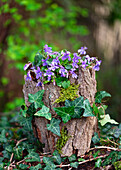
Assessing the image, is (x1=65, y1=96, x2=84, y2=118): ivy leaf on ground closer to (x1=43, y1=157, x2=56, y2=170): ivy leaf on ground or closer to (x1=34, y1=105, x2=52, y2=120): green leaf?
(x1=34, y1=105, x2=52, y2=120): green leaf

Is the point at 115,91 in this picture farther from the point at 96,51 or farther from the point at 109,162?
the point at 109,162

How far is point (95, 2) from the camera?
15.6 ft

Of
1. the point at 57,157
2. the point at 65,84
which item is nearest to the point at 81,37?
the point at 65,84

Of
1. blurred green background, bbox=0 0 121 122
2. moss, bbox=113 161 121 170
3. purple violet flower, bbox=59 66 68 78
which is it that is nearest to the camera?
purple violet flower, bbox=59 66 68 78

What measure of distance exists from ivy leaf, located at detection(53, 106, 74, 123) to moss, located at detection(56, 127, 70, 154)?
11 centimetres

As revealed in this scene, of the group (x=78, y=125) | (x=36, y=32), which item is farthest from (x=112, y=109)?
(x=78, y=125)

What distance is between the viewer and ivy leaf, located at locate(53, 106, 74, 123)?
1.13 m

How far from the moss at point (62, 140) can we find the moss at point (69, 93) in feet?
0.64

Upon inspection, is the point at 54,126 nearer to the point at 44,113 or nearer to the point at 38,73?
the point at 44,113

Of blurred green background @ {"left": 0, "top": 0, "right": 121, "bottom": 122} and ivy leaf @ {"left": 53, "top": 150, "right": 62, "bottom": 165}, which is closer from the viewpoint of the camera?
ivy leaf @ {"left": 53, "top": 150, "right": 62, "bottom": 165}

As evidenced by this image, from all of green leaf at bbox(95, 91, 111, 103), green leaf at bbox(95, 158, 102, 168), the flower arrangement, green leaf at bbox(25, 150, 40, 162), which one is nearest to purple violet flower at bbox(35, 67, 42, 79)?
the flower arrangement

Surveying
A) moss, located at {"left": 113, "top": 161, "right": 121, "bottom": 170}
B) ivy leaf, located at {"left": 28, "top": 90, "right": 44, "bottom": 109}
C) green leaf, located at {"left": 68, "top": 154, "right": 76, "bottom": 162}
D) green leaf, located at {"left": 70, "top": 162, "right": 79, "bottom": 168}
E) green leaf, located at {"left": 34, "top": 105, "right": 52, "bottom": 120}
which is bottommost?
moss, located at {"left": 113, "top": 161, "right": 121, "bottom": 170}

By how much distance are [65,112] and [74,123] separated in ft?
0.38

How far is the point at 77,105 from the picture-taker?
3.83 ft
